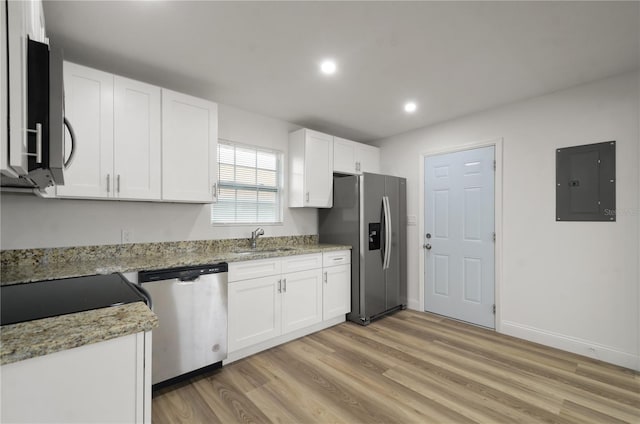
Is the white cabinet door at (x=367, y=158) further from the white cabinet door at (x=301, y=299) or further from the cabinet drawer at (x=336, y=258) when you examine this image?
the white cabinet door at (x=301, y=299)

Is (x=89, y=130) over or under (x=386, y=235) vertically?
over

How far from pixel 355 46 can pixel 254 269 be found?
79.0 inches

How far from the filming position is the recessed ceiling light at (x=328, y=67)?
2.38 metres

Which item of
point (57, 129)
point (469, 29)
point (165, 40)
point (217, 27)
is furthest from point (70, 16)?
point (469, 29)

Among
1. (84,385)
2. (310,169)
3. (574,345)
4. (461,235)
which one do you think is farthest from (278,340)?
(574,345)

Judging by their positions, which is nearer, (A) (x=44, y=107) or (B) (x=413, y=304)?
(A) (x=44, y=107)

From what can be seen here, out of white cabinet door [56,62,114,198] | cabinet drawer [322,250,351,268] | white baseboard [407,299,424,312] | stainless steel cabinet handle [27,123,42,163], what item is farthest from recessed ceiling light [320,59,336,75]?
white baseboard [407,299,424,312]

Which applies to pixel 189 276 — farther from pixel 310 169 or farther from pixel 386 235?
pixel 386 235

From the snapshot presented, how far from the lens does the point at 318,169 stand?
3721 millimetres

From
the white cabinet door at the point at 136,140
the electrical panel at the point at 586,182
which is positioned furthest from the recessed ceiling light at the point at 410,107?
the white cabinet door at the point at 136,140

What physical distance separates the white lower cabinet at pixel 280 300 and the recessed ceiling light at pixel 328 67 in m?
1.76

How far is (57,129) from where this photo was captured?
933 mm

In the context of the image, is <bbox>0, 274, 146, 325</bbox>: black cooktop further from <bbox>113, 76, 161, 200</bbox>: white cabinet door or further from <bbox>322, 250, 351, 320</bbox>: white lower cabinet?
<bbox>322, 250, 351, 320</bbox>: white lower cabinet

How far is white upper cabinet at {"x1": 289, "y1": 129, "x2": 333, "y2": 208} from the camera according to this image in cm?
361
